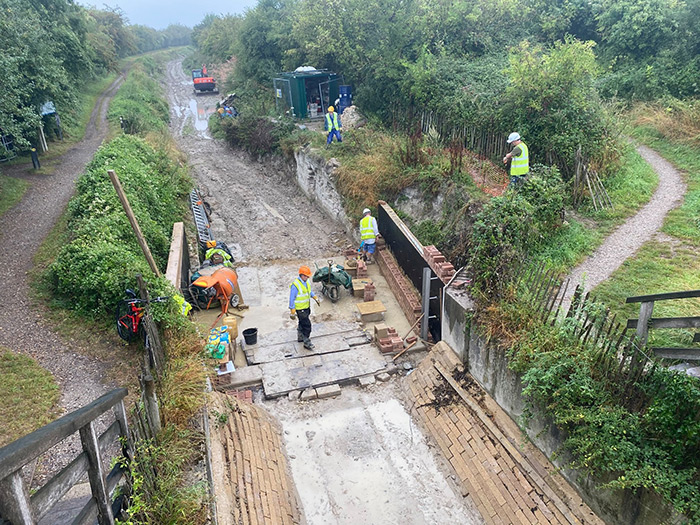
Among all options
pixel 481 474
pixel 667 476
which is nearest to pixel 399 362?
pixel 481 474

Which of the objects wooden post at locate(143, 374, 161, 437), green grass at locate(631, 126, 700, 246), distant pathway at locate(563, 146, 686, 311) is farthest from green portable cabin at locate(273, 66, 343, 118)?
wooden post at locate(143, 374, 161, 437)

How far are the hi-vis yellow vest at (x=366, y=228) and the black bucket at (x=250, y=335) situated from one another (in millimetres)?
4716

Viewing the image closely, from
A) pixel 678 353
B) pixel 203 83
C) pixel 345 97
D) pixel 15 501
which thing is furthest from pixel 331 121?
pixel 203 83

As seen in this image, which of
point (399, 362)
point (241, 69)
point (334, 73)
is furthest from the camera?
point (241, 69)

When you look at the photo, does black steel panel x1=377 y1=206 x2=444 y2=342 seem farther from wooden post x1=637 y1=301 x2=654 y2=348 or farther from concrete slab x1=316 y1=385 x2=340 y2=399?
wooden post x1=637 y1=301 x2=654 y2=348

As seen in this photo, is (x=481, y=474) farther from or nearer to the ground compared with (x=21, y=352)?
nearer to the ground

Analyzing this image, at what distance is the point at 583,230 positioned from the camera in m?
10.5

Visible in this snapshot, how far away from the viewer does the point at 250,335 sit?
10250mm

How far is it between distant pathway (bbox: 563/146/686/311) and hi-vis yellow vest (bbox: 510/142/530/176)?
2.35m

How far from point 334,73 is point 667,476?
23015 mm

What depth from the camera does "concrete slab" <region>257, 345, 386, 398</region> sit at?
9.15m

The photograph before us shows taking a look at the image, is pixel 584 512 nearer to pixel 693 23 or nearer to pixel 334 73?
pixel 693 23

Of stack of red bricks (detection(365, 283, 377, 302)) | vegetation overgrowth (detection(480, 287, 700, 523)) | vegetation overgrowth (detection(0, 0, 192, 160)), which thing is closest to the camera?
vegetation overgrowth (detection(480, 287, 700, 523))

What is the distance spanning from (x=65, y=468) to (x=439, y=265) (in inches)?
318
